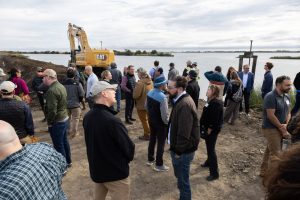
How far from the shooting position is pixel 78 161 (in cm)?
518

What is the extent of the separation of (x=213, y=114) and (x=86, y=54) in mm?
11472

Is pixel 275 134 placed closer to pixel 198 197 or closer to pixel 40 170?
pixel 198 197

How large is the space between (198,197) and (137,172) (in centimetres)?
125

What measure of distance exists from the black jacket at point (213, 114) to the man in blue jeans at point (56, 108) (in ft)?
7.72

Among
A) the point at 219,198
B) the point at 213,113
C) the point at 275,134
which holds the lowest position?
the point at 219,198

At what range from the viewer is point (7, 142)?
5.87 feet

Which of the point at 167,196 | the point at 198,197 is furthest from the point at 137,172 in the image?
the point at 198,197

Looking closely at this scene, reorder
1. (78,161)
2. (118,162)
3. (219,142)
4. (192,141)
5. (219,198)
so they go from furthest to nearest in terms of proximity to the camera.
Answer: (219,142) → (78,161) → (219,198) → (192,141) → (118,162)

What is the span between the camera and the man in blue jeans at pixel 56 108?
4.21 metres

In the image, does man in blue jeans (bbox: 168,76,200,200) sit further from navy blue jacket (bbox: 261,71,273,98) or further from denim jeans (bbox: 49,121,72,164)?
navy blue jacket (bbox: 261,71,273,98)

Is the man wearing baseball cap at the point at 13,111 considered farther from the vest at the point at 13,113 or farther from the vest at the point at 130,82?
the vest at the point at 130,82

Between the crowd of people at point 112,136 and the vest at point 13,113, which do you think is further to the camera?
the vest at point 13,113

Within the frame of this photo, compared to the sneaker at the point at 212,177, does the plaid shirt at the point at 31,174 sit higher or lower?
higher

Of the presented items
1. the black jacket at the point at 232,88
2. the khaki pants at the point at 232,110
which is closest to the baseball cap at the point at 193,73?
the black jacket at the point at 232,88
